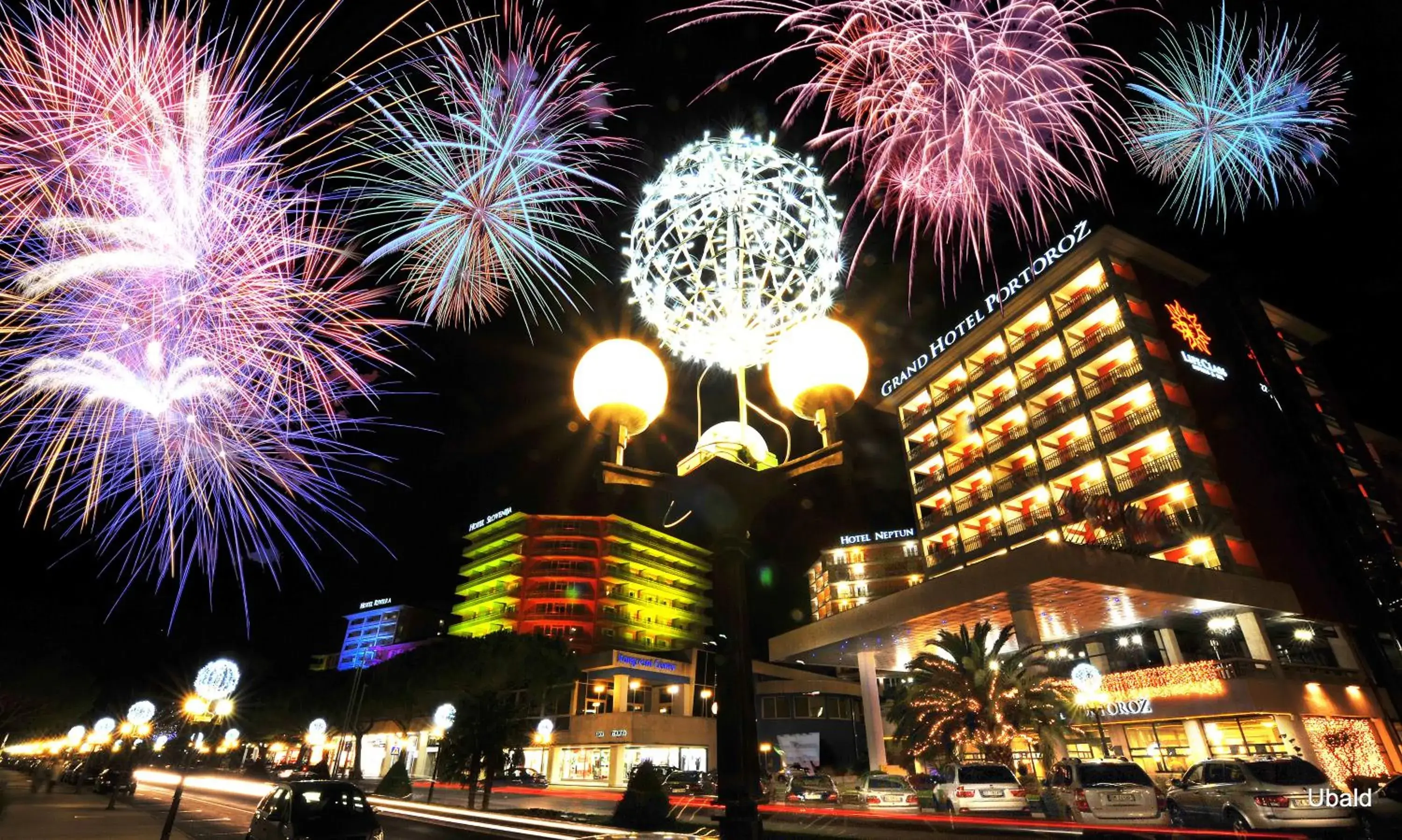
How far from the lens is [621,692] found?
2234 inches

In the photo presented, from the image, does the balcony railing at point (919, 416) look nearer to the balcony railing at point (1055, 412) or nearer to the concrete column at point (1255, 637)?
the balcony railing at point (1055, 412)

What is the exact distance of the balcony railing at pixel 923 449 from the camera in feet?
174

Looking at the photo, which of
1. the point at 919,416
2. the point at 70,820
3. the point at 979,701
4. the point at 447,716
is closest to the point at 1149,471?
the point at 919,416

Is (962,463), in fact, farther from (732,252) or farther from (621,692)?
(732,252)

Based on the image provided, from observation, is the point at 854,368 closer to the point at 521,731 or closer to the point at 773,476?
the point at 773,476

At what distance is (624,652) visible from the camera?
183ft

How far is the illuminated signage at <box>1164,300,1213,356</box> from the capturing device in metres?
40.8

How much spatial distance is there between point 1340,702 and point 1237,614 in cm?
492

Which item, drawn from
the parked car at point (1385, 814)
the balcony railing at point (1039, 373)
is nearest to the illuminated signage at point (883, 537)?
the balcony railing at point (1039, 373)

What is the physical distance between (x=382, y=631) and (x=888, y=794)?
115009mm

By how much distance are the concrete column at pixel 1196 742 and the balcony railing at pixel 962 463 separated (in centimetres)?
2227

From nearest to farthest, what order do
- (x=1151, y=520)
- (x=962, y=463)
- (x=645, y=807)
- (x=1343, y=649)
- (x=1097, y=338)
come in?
(x=645, y=807) → (x=1343, y=649) → (x=1151, y=520) → (x=1097, y=338) → (x=962, y=463)

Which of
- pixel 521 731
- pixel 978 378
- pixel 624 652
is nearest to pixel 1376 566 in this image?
pixel 978 378

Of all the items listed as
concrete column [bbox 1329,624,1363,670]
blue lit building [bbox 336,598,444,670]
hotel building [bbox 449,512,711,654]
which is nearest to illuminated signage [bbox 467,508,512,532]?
hotel building [bbox 449,512,711,654]
